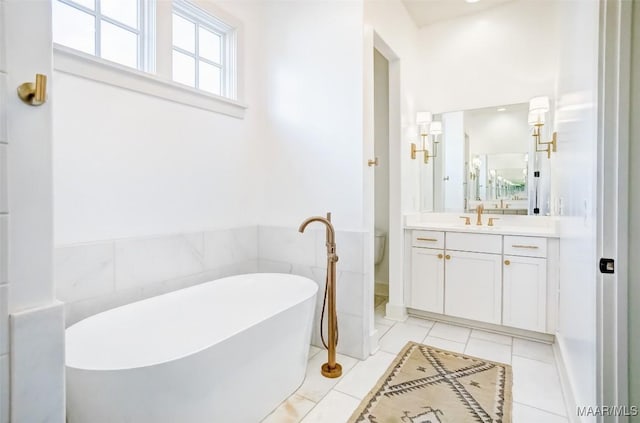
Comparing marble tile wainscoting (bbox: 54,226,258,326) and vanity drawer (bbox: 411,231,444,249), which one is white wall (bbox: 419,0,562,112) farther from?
marble tile wainscoting (bbox: 54,226,258,326)

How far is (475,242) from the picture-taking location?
104 inches

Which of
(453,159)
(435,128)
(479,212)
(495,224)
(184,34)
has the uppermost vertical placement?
(184,34)

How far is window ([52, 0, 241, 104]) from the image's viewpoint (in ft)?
5.39

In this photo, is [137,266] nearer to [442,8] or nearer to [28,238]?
[28,238]

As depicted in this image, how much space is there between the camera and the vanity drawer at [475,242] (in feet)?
8.39

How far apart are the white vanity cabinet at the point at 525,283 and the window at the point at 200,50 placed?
259cm

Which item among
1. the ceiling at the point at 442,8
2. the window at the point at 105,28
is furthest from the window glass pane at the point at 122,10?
the ceiling at the point at 442,8

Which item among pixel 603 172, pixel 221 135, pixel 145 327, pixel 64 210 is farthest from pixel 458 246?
pixel 64 210

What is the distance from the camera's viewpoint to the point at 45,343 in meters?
0.71

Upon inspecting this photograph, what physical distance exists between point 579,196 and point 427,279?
1.49 meters

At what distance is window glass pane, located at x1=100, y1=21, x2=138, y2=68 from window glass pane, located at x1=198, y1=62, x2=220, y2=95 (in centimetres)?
51

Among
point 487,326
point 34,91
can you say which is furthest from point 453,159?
point 34,91

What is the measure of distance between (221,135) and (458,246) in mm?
2156

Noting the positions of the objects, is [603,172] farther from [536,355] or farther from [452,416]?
[536,355]
